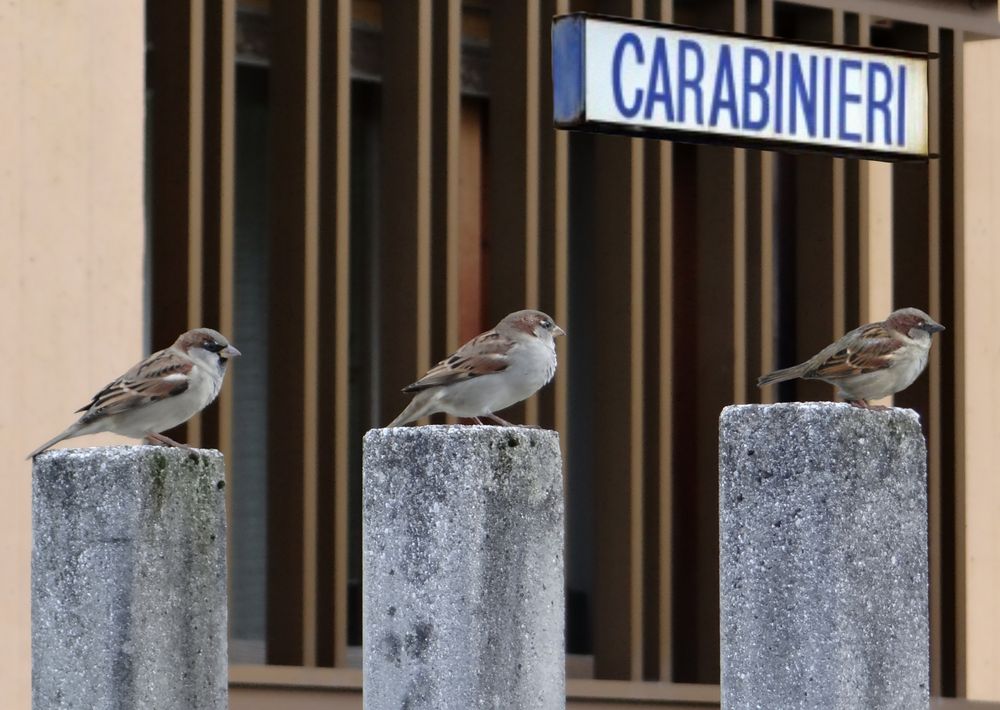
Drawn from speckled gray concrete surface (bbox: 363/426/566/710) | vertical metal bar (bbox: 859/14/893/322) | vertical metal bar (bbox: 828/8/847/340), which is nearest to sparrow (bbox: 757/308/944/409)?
speckled gray concrete surface (bbox: 363/426/566/710)

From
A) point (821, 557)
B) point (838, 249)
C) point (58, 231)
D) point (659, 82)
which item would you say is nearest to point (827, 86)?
point (659, 82)

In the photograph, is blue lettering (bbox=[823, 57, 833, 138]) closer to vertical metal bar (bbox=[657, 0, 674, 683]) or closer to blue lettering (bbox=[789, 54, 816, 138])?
blue lettering (bbox=[789, 54, 816, 138])

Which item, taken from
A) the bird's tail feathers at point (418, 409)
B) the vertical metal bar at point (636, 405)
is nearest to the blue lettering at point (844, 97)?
the bird's tail feathers at point (418, 409)

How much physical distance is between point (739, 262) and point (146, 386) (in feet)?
20.6

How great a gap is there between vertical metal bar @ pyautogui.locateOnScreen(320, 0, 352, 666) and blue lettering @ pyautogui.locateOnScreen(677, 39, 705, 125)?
2975mm

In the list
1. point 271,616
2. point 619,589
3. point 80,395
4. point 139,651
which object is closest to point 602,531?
point 619,589

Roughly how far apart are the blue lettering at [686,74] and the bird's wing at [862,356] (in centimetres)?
127

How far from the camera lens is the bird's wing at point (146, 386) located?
7.10 m

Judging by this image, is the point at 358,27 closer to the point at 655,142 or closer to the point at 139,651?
the point at 655,142

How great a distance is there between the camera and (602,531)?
12.3 meters

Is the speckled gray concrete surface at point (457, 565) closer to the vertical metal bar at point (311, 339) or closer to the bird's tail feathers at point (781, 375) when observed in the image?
the bird's tail feathers at point (781, 375)

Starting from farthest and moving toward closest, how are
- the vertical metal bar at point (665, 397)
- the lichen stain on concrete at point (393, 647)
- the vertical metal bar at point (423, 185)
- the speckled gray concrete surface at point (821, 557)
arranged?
the vertical metal bar at point (665, 397)
the vertical metal bar at point (423, 185)
the lichen stain on concrete at point (393, 647)
the speckled gray concrete surface at point (821, 557)

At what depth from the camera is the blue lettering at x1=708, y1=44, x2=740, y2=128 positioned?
8.59 m

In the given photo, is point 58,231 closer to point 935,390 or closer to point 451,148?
point 451,148
